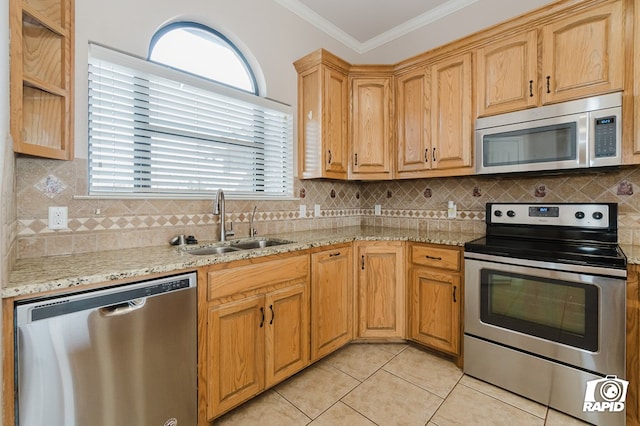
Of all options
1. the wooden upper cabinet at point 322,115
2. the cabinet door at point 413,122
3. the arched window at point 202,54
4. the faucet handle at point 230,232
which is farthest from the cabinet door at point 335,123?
the faucet handle at point 230,232

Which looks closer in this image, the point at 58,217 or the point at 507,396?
the point at 58,217

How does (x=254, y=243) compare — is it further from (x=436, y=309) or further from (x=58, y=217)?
(x=436, y=309)

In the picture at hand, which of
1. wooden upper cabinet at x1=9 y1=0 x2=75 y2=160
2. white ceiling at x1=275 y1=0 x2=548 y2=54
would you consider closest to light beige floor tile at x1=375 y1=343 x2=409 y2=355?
wooden upper cabinet at x1=9 y1=0 x2=75 y2=160

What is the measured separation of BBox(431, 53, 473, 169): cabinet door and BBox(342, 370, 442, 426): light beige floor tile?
1.69 meters

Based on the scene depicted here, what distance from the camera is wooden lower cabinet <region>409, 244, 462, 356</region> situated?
2.09 metres

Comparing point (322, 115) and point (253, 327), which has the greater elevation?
point (322, 115)

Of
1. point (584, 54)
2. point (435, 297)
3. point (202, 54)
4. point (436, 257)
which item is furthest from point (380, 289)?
point (202, 54)

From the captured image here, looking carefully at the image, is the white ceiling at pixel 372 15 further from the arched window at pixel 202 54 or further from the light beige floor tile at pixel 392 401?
the light beige floor tile at pixel 392 401

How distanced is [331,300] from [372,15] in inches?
107

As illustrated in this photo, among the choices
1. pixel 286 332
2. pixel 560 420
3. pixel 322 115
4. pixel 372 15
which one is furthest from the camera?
pixel 372 15

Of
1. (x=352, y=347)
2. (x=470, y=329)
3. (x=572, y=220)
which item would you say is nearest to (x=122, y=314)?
(x=352, y=347)

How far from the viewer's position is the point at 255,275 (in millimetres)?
1638

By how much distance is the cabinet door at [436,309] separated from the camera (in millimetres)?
2096

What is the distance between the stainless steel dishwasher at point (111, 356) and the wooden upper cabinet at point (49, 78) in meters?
0.71
